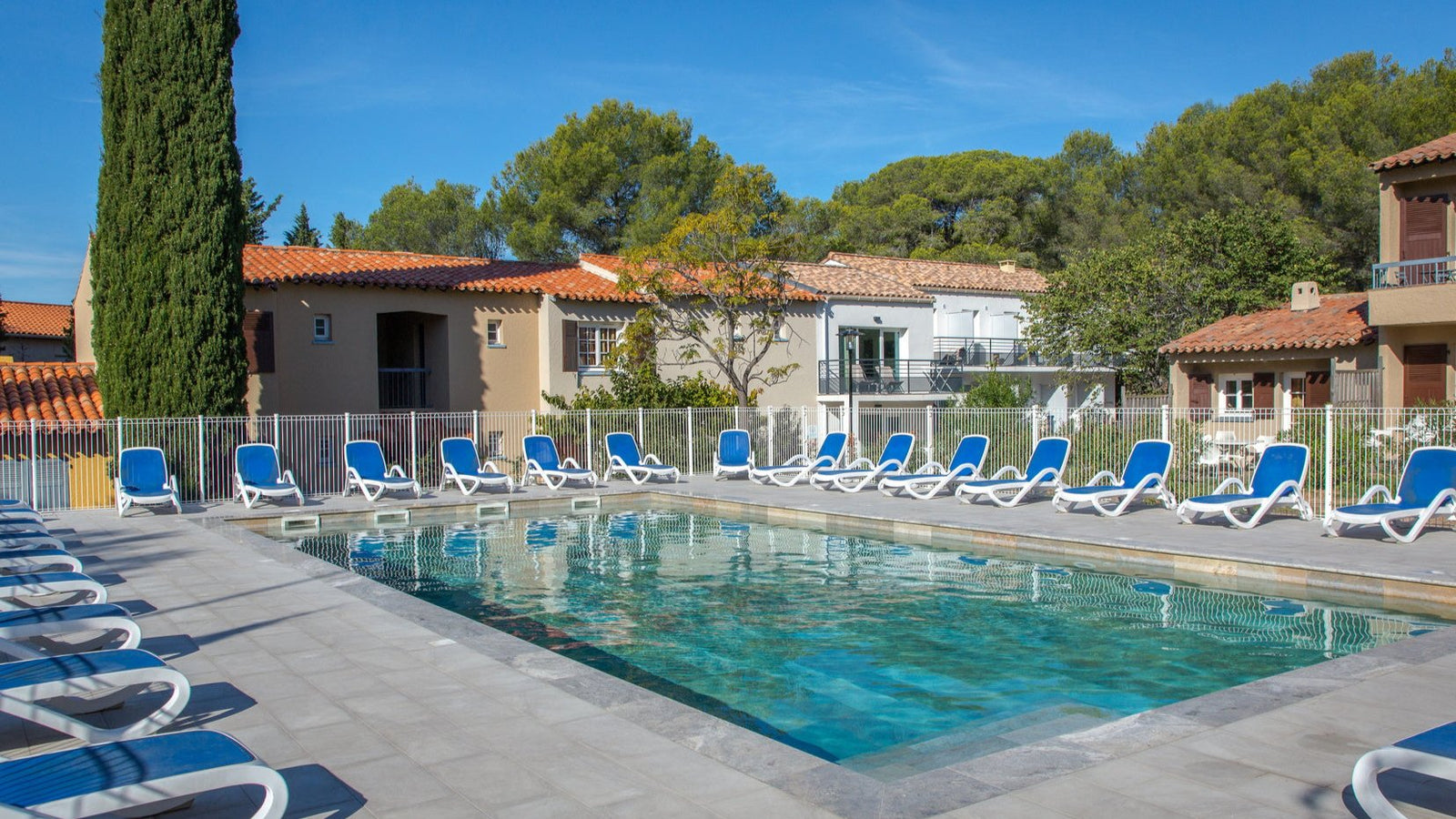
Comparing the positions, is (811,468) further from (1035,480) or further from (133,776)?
(133,776)

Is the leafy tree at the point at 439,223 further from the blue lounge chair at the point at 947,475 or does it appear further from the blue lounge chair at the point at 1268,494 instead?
the blue lounge chair at the point at 1268,494

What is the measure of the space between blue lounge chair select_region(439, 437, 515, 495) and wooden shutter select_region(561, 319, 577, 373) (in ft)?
22.9

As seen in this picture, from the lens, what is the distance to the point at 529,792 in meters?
4.35

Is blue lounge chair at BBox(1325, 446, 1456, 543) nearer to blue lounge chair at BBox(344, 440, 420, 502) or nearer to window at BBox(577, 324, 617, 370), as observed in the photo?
blue lounge chair at BBox(344, 440, 420, 502)

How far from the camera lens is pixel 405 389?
26156 mm

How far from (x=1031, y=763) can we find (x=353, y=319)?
21724mm

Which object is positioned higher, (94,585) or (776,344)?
(776,344)

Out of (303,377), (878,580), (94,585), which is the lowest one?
(878,580)

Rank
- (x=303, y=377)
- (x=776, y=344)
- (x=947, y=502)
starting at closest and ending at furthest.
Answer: (x=947, y=502) < (x=303, y=377) < (x=776, y=344)

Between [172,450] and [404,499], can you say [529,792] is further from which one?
[172,450]

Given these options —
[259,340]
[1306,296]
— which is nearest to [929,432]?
[1306,296]

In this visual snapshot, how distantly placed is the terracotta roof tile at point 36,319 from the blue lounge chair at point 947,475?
42161 mm

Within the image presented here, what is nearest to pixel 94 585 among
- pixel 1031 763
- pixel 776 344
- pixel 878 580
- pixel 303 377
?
pixel 1031 763

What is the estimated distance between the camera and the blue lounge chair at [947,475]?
56.4 feet
